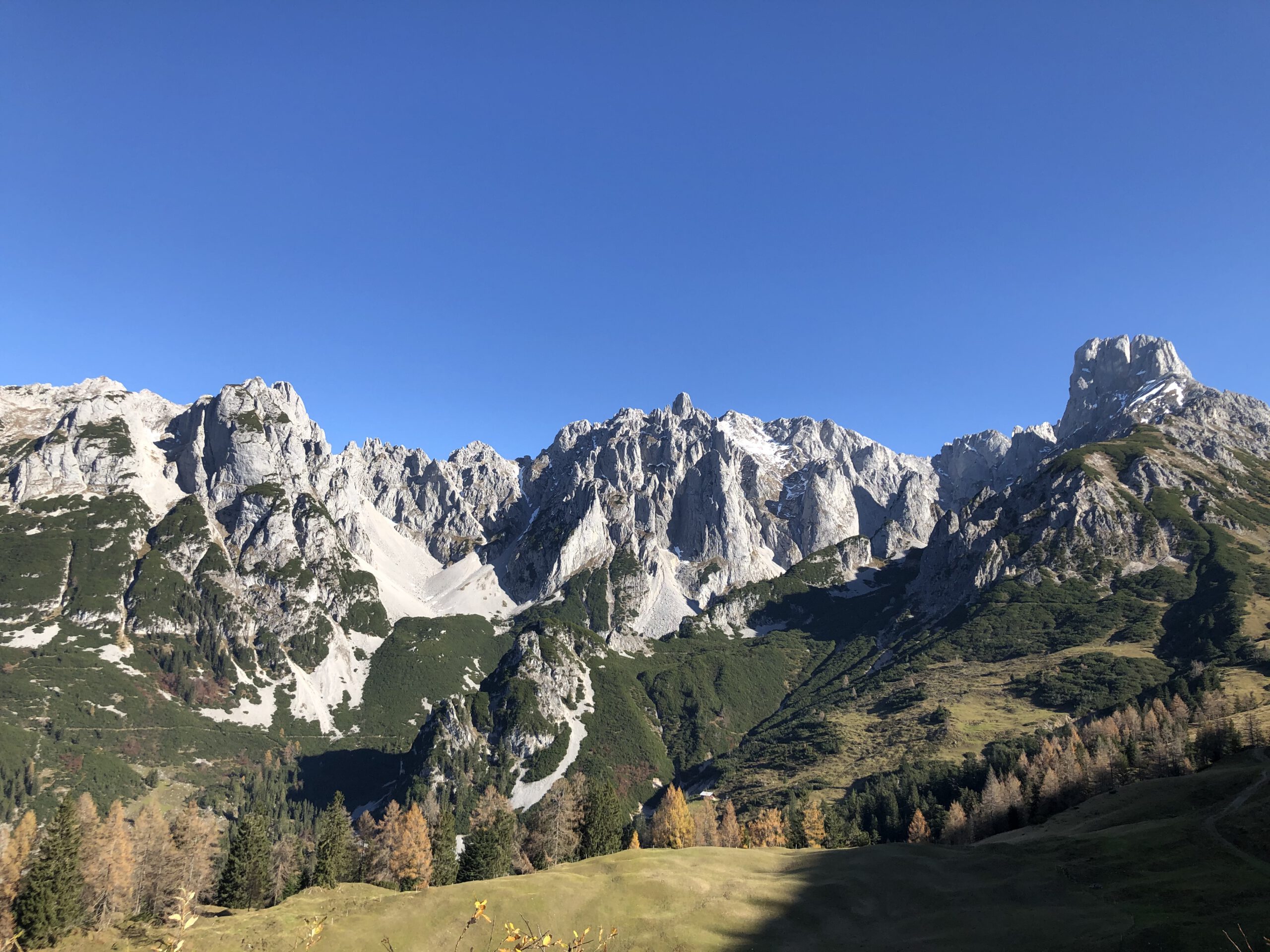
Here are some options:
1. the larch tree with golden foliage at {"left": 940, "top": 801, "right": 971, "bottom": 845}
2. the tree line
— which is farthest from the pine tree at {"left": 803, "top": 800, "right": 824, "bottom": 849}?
the larch tree with golden foliage at {"left": 940, "top": 801, "right": 971, "bottom": 845}

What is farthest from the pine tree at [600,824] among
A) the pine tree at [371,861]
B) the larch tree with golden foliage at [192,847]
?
the larch tree with golden foliage at [192,847]

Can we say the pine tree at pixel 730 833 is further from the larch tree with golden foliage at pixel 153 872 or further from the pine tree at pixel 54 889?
the pine tree at pixel 54 889

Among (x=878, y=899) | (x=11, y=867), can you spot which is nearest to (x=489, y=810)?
(x=11, y=867)

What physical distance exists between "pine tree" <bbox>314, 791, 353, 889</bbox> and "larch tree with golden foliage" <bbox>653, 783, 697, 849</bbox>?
2174 inches

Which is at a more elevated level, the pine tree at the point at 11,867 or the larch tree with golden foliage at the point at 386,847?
the pine tree at the point at 11,867

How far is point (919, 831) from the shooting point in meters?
126

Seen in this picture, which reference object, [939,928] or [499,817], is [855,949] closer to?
[939,928]

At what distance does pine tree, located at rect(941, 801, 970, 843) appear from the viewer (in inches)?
4564

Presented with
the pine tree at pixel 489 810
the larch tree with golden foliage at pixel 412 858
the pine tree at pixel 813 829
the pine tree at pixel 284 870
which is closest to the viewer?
the pine tree at pixel 284 870

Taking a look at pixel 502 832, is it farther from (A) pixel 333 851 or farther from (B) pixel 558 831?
(A) pixel 333 851

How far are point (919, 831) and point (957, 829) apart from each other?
10012 mm

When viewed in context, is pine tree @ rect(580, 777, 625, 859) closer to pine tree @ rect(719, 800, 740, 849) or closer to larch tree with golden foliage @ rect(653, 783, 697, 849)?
larch tree with golden foliage @ rect(653, 783, 697, 849)

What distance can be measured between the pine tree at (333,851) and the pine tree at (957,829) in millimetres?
97871

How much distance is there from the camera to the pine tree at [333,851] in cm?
8719
